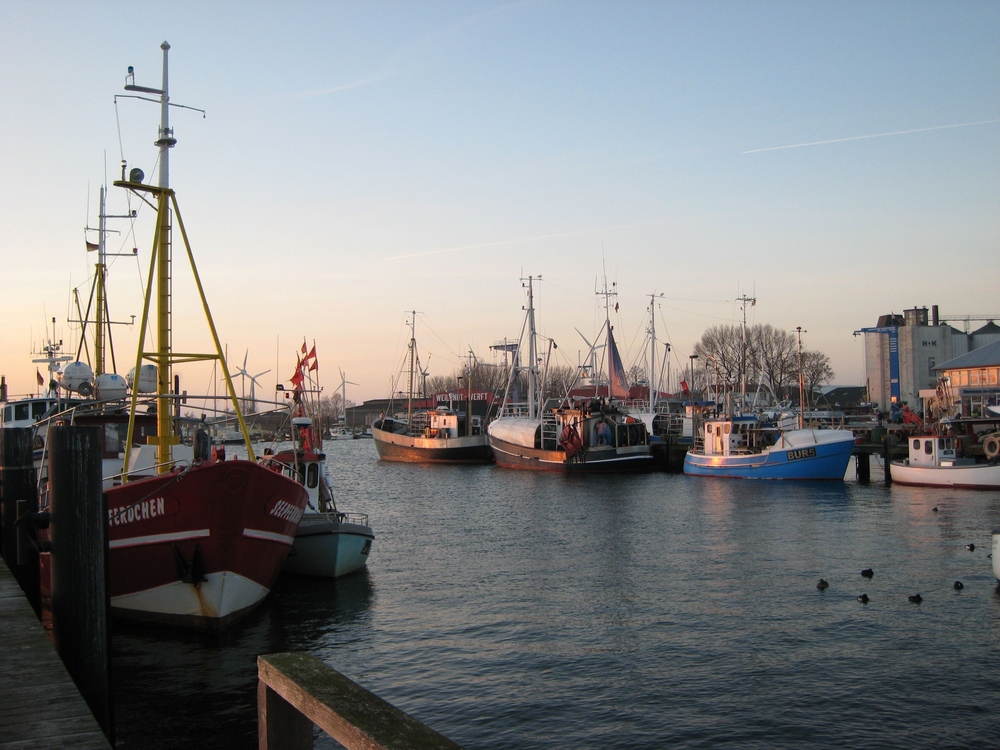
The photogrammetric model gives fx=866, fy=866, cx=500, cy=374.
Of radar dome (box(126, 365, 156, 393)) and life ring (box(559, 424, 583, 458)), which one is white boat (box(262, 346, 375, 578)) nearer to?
radar dome (box(126, 365, 156, 393))

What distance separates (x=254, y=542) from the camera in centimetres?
1742

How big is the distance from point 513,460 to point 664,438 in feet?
46.0

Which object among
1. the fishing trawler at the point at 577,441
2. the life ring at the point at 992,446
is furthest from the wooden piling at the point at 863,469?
the fishing trawler at the point at 577,441

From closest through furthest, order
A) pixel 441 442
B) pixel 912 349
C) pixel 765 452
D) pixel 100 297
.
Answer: pixel 100 297 < pixel 765 452 < pixel 441 442 < pixel 912 349

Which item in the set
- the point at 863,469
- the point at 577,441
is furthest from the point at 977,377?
the point at 577,441

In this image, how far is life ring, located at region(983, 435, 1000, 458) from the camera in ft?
175

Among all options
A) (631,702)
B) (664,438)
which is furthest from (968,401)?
(631,702)

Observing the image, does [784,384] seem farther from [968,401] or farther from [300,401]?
[300,401]

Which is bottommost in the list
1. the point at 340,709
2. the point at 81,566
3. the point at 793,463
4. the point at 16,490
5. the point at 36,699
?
the point at 793,463

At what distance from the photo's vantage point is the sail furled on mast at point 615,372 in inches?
3288

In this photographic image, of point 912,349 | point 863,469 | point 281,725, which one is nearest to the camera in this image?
point 281,725

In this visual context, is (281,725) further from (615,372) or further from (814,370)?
(814,370)

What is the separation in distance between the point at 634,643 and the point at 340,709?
14210mm

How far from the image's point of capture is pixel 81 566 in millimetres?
10359
